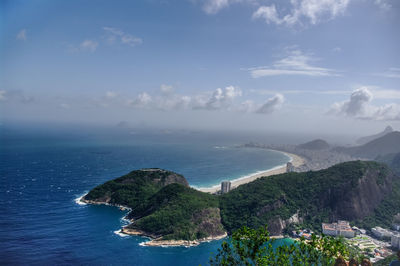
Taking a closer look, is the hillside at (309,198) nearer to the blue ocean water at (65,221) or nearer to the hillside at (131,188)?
the blue ocean water at (65,221)

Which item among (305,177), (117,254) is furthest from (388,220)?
(117,254)

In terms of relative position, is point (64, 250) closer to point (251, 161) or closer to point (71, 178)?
point (71, 178)

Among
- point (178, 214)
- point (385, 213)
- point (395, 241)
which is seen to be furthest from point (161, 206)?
point (385, 213)

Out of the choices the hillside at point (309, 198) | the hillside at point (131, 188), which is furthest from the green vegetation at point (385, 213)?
the hillside at point (131, 188)

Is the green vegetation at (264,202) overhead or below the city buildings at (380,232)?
overhead

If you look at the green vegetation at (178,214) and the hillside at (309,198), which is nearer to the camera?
the green vegetation at (178,214)

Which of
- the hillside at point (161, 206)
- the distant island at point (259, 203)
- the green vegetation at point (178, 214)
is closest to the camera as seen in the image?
the green vegetation at point (178, 214)

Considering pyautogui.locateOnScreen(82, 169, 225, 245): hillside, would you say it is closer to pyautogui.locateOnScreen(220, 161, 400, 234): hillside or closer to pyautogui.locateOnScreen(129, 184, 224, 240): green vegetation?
pyautogui.locateOnScreen(129, 184, 224, 240): green vegetation

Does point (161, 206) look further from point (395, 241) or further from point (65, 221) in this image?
point (395, 241)

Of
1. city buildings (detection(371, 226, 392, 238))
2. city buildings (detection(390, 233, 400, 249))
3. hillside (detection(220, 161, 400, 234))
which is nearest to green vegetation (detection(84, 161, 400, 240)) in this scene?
hillside (detection(220, 161, 400, 234))
